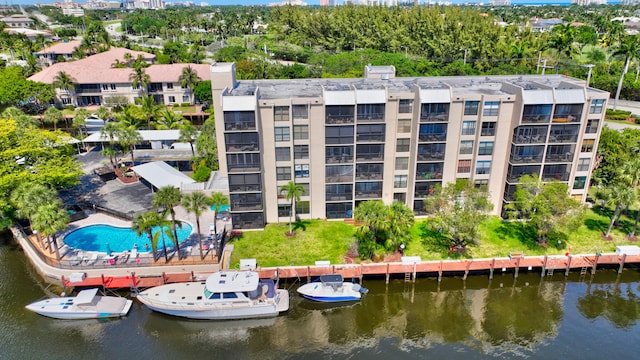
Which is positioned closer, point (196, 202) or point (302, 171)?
point (196, 202)

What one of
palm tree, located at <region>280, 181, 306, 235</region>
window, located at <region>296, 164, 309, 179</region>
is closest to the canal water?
palm tree, located at <region>280, 181, 306, 235</region>

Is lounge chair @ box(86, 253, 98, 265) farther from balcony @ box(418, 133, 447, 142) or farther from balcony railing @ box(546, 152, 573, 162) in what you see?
balcony railing @ box(546, 152, 573, 162)

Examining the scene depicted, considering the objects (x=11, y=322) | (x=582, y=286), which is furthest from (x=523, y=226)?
(x=11, y=322)

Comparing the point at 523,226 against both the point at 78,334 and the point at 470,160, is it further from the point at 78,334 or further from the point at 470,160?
the point at 78,334

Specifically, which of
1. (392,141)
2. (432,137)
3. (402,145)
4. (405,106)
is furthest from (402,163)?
(405,106)

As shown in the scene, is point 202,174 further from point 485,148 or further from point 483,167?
point 485,148
